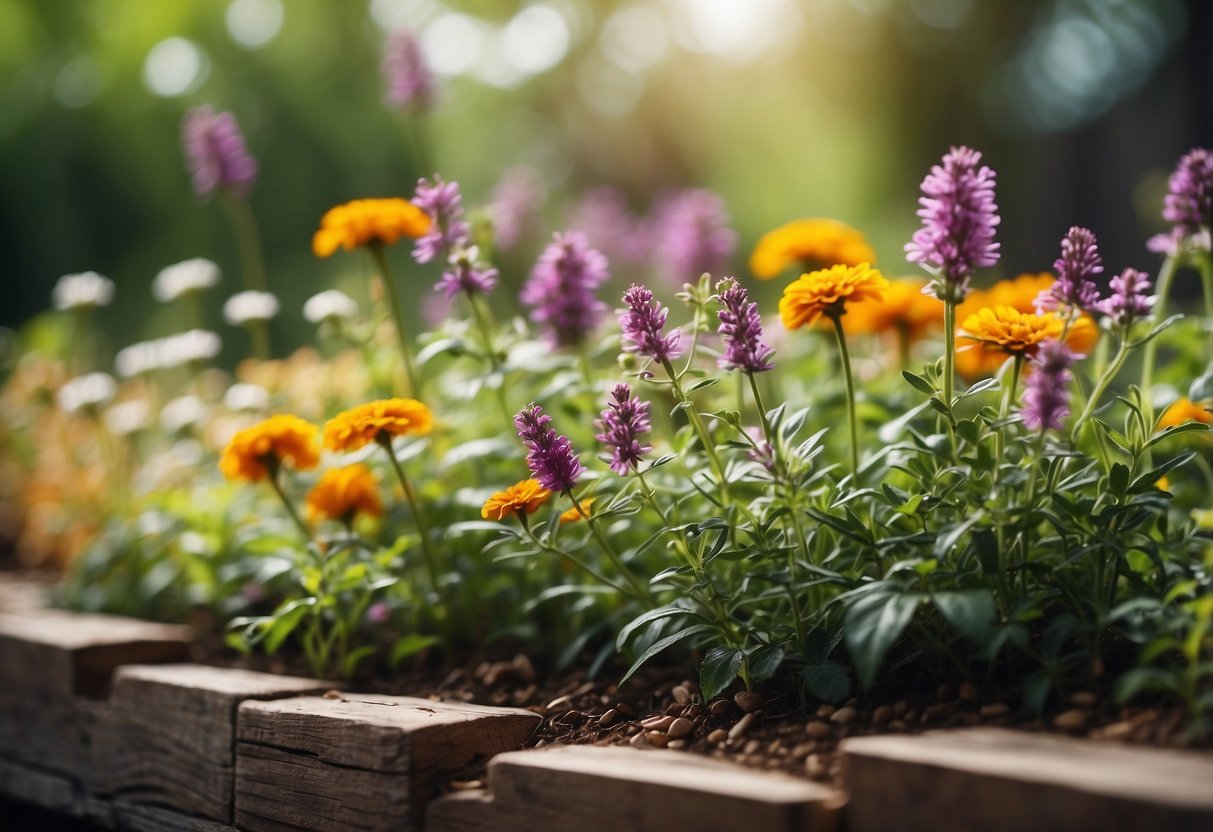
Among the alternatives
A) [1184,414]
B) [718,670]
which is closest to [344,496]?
[718,670]

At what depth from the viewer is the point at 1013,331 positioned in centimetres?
137

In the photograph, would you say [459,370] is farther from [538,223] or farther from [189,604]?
[189,604]

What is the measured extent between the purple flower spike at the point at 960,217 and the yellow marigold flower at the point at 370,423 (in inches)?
32.7

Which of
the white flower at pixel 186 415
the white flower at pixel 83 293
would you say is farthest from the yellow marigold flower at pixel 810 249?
the white flower at pixel 83 293

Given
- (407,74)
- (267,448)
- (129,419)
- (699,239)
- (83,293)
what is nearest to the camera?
(267,448)

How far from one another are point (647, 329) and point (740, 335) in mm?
127

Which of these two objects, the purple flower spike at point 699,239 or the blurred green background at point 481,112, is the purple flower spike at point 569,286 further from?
the blurred green background at point 481,112

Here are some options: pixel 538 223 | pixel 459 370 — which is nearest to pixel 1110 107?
pixel 538 223

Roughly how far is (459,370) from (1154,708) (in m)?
1.61

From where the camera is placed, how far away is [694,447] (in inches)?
78.3

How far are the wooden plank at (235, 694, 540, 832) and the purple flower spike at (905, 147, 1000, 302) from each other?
0.91 m

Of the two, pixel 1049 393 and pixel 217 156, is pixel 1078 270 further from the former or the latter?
pixel 217 156

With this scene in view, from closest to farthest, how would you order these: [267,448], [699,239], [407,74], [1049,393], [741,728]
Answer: [1049,393]
[741,728]
[267,448]
[699,239]
[407,74]

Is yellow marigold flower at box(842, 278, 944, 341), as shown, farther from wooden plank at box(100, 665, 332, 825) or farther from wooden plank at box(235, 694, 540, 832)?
wooden plank at box(100, 665, 332, 825)
